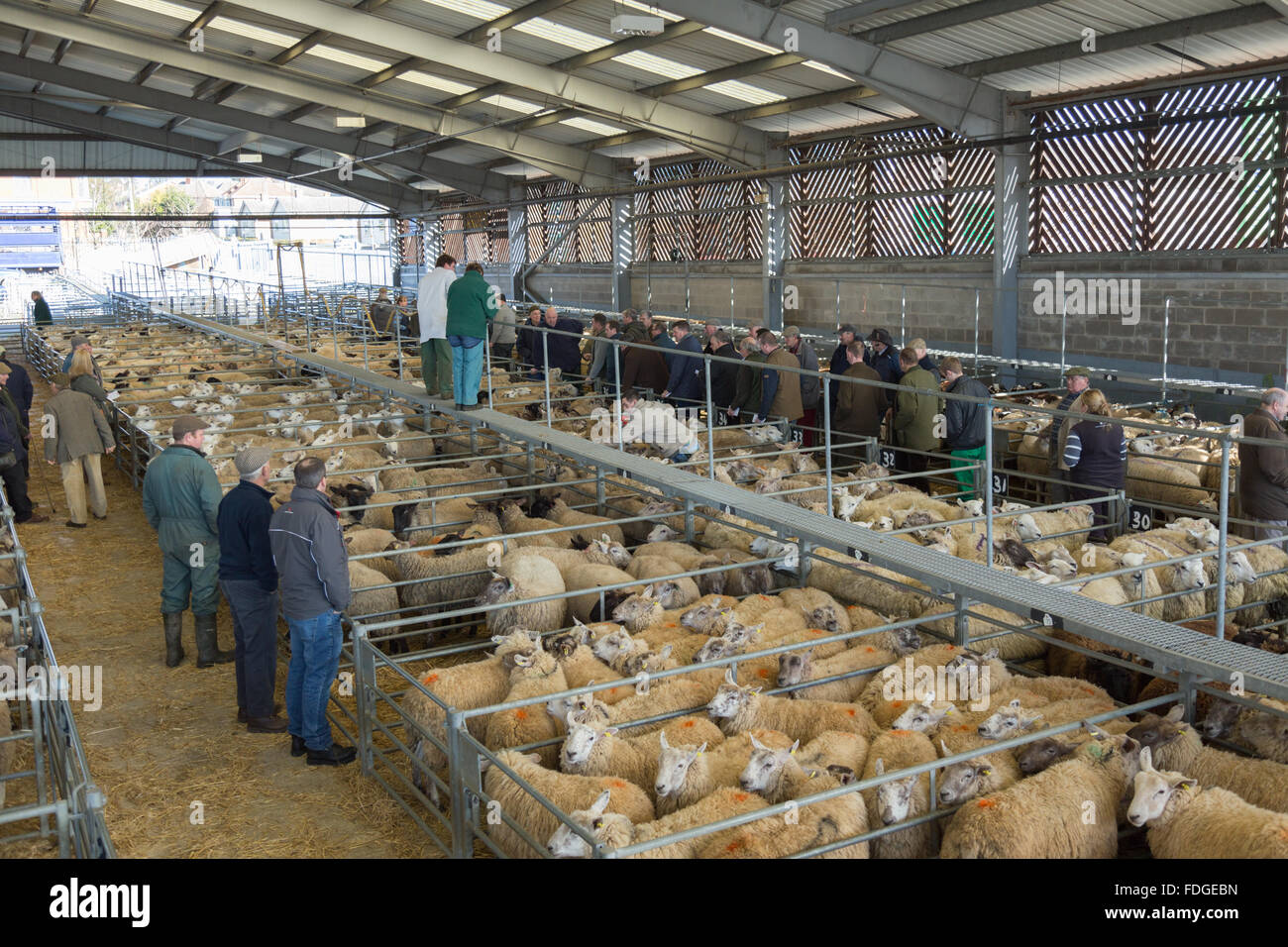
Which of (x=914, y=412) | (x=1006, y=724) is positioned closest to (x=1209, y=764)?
(x=1006, y=724)

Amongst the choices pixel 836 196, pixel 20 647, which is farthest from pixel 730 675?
pixel 836 196

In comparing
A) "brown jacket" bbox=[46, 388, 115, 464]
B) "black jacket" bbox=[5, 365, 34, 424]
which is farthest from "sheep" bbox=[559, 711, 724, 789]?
"black jacket" bbox=[5, 365, 34, 424]

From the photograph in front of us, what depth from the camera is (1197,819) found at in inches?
179

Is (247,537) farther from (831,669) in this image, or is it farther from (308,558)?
(831,669)

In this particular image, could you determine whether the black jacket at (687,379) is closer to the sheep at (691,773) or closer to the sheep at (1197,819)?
the sheep at (691,773)

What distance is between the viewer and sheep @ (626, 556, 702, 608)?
25.4ft

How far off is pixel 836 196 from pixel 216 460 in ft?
44.3

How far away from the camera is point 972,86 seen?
642 inches

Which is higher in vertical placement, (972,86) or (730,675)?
(972,86)

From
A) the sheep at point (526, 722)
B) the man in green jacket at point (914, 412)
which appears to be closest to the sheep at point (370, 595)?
the sheep at point (526, 722)

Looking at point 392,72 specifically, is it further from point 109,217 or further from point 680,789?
point 680,789

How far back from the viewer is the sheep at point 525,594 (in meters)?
7.68

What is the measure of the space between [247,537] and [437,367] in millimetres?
6258

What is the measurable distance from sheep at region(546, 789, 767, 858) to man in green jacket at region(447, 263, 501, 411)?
7.10 meters
